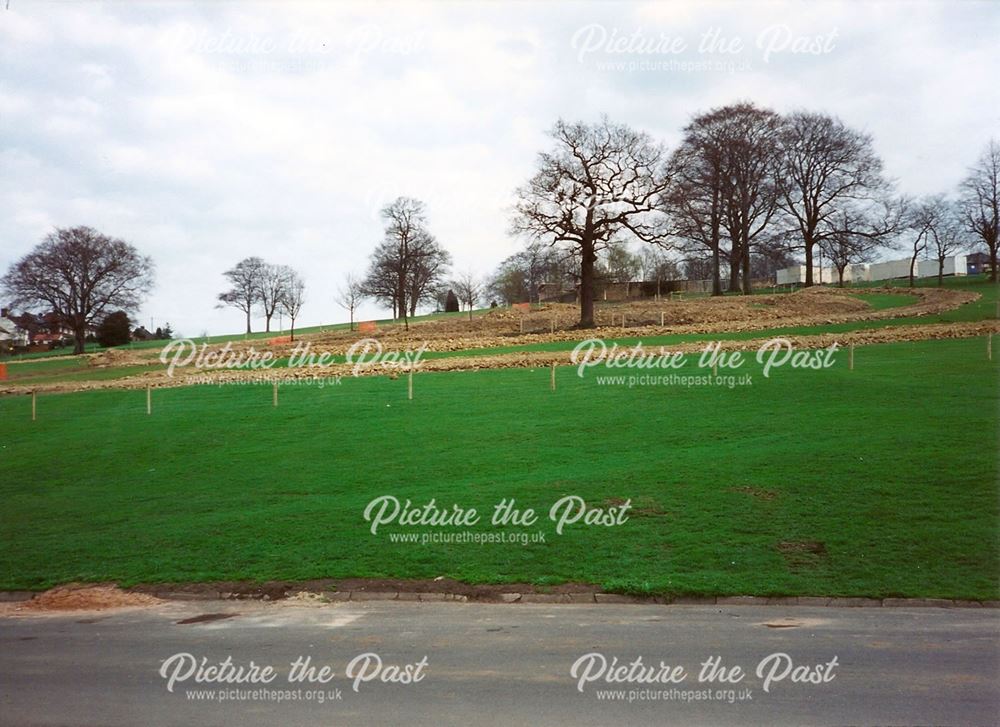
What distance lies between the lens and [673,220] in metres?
61.4

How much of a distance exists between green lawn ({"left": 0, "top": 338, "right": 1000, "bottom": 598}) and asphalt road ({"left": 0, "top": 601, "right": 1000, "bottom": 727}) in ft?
6.03

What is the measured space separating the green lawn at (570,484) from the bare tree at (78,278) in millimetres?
35911

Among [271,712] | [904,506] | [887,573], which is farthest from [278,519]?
[904,506]

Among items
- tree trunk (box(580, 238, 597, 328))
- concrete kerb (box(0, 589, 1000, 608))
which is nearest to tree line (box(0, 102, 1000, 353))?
tree trunk (box(580, 238, 597, 328))

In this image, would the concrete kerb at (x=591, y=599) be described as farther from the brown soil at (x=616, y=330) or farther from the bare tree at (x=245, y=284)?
the bare tree at (x=245, y=284)

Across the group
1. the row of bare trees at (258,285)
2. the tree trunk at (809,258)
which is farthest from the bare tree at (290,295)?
the tree trunk at (809,258)

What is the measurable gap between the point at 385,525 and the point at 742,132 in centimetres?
6138

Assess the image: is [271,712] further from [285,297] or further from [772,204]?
[285,297]

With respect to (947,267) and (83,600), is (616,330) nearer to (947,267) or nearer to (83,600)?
(83,600)

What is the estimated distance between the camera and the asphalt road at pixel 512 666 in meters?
7.38

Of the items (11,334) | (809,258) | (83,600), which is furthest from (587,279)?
(11,334)

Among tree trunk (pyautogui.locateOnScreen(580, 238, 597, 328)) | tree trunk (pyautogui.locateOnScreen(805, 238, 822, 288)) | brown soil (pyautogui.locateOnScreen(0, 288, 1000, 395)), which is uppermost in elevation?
tree trunk (pyautogui.locateOnScreen(805, 238, 822, 288))

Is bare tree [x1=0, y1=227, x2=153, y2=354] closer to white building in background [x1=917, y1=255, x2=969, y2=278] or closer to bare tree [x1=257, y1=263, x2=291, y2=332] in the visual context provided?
bare tree [x1=257, y1=263, x2=291, y2=332]

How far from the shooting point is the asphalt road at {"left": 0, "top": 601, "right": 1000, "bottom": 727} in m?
7.38
